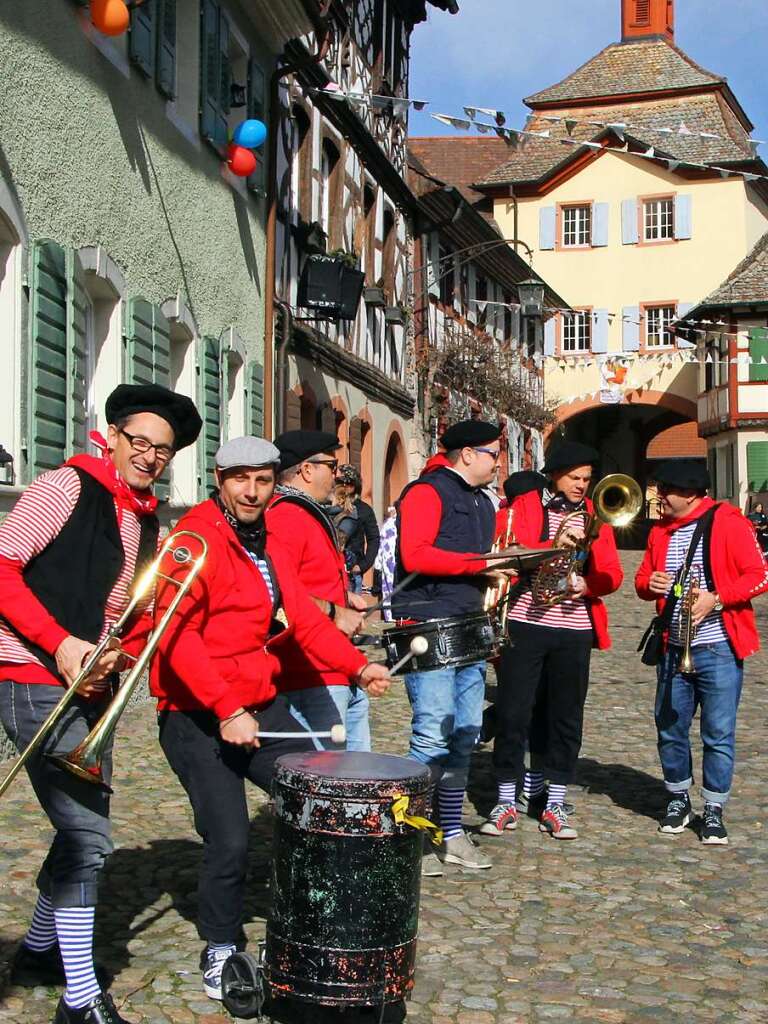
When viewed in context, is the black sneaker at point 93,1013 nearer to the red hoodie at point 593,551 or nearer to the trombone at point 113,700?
the trombone at point 113,700

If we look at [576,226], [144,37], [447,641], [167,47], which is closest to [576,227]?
[576,226]

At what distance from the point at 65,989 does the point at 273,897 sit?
2.40 feet

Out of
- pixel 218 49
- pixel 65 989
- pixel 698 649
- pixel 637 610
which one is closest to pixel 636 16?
pixel 637 610

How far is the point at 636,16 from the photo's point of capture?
167 ft

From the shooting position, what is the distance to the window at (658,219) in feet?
144

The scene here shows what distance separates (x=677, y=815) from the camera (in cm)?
716

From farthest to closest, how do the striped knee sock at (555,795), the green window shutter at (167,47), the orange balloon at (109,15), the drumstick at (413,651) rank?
the green window shutter at (167,47) < the orange balloon at (109,15) < the striped knee sock at (555,795) < the drumstick at (413,651)

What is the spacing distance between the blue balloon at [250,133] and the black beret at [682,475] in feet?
25.4

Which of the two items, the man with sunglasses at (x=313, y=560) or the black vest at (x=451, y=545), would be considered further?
the black vest at (x=451, y=545)

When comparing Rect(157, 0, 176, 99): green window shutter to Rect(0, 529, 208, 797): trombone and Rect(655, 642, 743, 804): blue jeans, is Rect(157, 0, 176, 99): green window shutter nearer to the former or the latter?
Rect(655, 642, 743, 804): blue jeans

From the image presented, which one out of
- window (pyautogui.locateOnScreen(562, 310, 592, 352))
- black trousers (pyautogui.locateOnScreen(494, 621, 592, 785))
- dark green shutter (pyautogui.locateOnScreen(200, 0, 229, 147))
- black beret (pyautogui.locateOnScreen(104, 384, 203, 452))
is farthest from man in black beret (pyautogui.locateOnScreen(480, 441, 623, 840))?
window (pyautogui.locateOnScreen(562, 310, 592, 352))

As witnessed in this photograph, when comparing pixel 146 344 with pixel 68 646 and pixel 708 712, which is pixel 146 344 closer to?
pixel 708 712

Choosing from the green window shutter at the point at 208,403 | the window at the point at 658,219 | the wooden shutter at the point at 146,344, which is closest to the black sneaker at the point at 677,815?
the wooden shutter at the point at 146,344

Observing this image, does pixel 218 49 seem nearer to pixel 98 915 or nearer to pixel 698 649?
pixel 698 649
